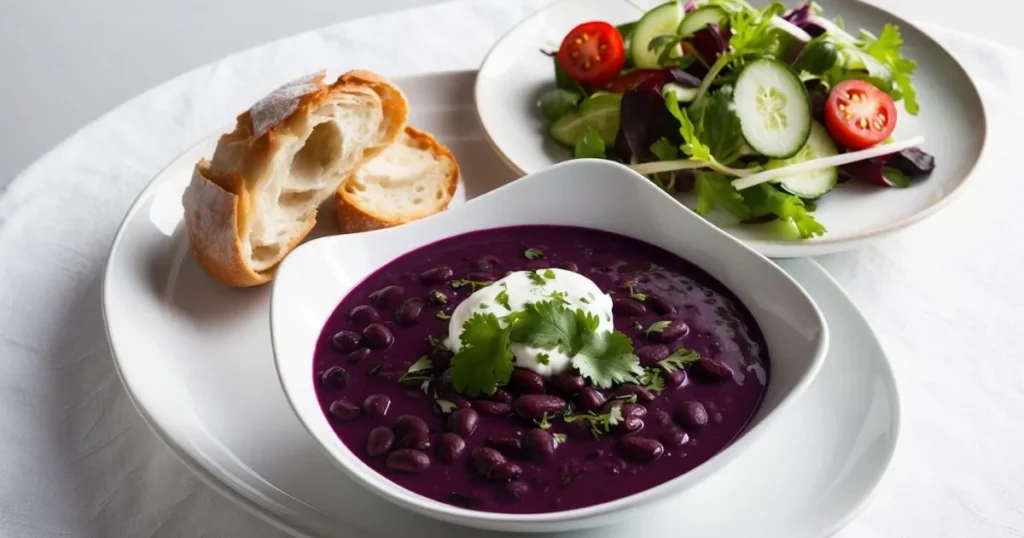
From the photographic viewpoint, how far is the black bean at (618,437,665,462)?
7.06 ft

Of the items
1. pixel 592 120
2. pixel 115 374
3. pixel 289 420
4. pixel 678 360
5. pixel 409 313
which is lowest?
pixel 115 374

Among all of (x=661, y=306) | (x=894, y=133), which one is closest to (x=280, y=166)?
(x=661, y=306)

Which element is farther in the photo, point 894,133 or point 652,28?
point 652,28

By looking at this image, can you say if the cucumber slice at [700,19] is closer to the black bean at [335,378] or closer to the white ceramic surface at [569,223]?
the white ceramic surface at [569,223]

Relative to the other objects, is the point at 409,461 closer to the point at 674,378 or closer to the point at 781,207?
the point at 674,378

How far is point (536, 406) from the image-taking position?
224 centimetres

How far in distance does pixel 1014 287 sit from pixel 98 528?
107 inches

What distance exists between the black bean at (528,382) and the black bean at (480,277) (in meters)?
0.44

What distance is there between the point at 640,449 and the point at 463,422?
384mm

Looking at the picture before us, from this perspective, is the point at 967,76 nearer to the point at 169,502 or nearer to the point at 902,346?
the point at 902,346

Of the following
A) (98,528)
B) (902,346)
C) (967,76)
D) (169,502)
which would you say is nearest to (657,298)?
(902,346)

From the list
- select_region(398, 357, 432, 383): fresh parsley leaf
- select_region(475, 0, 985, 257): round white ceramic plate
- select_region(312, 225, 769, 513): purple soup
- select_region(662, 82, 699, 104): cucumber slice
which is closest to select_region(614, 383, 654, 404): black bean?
select_region(312, 225, 769, 513): purple soup

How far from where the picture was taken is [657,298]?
8.59ft

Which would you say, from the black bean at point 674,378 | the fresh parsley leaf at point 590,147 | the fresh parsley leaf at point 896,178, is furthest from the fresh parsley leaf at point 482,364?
the fresh parsley leaf at point 896,178
